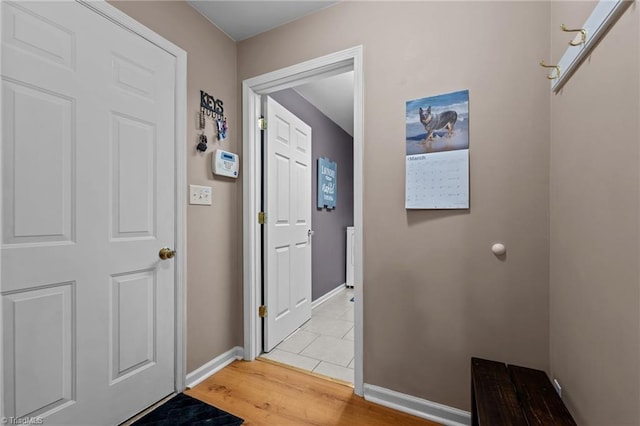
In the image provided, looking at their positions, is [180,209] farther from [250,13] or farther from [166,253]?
[250,13]

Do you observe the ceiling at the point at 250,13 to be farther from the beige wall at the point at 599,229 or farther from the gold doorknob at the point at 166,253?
the gold doorknob at the point at 166,253

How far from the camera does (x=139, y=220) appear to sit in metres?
1.50

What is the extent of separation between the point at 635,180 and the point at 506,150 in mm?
702

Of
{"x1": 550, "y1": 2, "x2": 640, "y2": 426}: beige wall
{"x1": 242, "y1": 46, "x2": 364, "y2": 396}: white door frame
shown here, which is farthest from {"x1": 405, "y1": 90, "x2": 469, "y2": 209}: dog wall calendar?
{"x1": 242, "y1": 46, "x2": 364, "y2": 396}: white door frame

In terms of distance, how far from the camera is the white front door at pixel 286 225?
7.25ft

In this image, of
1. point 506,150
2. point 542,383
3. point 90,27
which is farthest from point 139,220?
point 542,383

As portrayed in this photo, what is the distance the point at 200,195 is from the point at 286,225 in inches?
32.6

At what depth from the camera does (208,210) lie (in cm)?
190

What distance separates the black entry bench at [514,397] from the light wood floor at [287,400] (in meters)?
0.51

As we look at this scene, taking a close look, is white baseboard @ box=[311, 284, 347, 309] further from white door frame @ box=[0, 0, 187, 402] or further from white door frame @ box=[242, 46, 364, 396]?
white door frame @ box=[0, 0, 187, 402]

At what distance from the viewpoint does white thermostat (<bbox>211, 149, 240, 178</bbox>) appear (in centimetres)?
188

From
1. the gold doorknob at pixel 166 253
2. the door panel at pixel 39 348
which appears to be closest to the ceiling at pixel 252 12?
the gold doorknob at pixel 166 253

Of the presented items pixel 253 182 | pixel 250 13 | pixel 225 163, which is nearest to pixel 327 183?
pixel 253 182

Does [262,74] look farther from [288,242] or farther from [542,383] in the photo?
[542,383]
